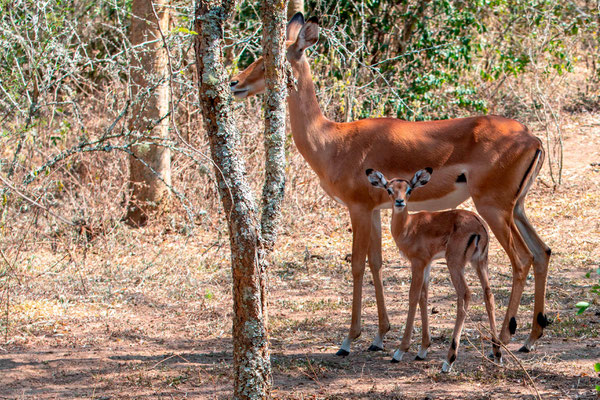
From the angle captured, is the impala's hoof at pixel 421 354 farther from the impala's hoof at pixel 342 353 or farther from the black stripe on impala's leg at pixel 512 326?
the black stripe on impala's leg at pixel 512 326

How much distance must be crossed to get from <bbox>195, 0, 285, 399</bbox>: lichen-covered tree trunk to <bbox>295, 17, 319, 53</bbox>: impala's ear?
251 cm

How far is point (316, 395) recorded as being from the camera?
490 cm

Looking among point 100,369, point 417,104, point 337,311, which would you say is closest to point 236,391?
point 100,369

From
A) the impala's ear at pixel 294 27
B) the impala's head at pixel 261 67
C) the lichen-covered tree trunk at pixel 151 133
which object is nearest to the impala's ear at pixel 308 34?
the impala's head at pixel 261 67

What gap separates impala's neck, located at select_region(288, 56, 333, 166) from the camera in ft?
21.3

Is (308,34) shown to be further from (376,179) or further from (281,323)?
(281,323)

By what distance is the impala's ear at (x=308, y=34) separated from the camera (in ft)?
21.1

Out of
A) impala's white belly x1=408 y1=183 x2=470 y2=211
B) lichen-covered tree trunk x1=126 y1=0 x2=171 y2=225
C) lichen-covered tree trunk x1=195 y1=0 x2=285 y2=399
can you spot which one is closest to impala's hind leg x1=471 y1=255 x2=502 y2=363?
impala's white belly x1=408 y1=183 x2=470 y2=211

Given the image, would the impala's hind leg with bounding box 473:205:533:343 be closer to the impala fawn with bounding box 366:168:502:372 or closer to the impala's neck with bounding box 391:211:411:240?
the impala fawn with bounding box 366:168:502:372

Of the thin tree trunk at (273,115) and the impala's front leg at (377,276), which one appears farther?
the impala's front leg at (377,276)

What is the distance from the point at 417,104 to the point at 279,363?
6809 mm

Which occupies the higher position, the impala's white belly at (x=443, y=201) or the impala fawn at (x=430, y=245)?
the impala's white belly at (x=443, y=201)

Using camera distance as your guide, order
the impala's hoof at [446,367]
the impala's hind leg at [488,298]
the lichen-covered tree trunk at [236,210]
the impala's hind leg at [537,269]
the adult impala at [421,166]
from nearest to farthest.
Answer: the lichen-covered tree trunk at [236,210], the impala's hoof at [446,367], the impala's hind leg at [488,298], the impala's hind leg at [537,269], the adult impala at [421,166]

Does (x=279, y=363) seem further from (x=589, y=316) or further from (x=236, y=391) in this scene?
(x=589, y=316)
